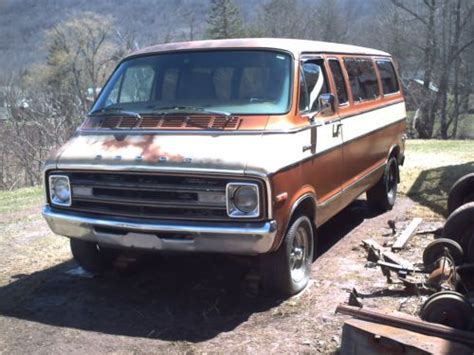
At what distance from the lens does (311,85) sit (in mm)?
5391

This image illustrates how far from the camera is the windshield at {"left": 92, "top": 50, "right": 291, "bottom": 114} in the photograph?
5.05 m

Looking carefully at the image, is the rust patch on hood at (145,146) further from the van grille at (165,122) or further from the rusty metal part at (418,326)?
the rusty metal part at (418,326)

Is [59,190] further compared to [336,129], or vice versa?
[336,129]

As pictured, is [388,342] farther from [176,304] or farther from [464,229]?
[464,229]

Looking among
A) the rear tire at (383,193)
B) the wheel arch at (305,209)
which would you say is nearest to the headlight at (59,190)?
the wheel arch at (305,209)

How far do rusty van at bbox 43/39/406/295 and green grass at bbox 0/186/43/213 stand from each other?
4.32 meters

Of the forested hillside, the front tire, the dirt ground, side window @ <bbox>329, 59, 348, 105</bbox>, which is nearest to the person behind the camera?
the dirt ground

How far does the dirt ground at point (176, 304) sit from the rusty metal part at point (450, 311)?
24.7 inches

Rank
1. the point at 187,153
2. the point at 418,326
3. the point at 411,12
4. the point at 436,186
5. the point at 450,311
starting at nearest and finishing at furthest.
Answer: the point at 418,326
the point at 450,311
the point at 187,153
the point at 436,186
the point at 411,12

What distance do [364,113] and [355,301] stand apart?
9.95ft

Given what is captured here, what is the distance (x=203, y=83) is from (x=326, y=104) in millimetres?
1134

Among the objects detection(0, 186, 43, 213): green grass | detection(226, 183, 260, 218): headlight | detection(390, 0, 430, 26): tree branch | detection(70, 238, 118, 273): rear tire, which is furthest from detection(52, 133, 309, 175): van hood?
detection(390, 0, 430, 26): tree branch

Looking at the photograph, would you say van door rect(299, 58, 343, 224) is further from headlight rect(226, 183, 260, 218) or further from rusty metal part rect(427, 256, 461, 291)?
rusty metal part rect(427, 256, 461, 291)

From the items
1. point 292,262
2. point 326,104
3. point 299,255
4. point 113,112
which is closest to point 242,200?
point 292,262
